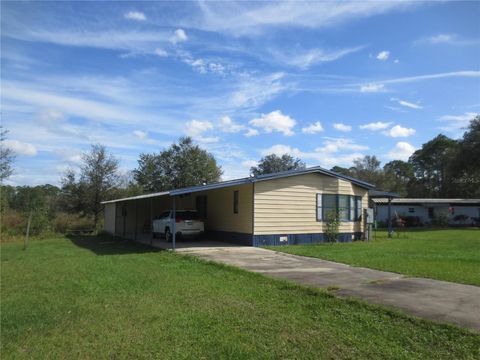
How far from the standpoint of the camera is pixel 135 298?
312 inches

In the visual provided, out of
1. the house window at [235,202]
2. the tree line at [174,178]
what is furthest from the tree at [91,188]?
the house window at [235,202]

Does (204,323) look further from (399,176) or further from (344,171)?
(399,176)

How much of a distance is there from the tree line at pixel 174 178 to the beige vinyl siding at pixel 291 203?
1533cm

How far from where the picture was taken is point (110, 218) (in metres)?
29.4

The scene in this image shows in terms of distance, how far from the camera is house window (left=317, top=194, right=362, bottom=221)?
19.3m

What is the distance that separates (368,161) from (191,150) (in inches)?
1269

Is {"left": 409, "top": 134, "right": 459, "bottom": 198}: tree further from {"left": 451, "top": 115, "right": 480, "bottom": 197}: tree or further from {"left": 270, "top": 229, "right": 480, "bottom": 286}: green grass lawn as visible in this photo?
{"left": 270, "top": 229, "right": 480, "bottom": 286}: green grass lawn

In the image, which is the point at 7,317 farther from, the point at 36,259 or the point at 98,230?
the point at 98,230

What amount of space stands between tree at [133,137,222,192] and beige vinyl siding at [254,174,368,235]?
27345 mm

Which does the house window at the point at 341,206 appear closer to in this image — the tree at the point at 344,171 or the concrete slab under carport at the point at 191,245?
the concrete slab under carport at the point at 191,245

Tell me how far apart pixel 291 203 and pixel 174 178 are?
29.5 metres

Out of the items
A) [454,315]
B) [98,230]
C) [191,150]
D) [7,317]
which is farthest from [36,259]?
[191,150]

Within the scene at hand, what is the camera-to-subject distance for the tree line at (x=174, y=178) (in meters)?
31.7

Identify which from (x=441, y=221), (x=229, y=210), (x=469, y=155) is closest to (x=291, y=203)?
(x=229, y=210)
